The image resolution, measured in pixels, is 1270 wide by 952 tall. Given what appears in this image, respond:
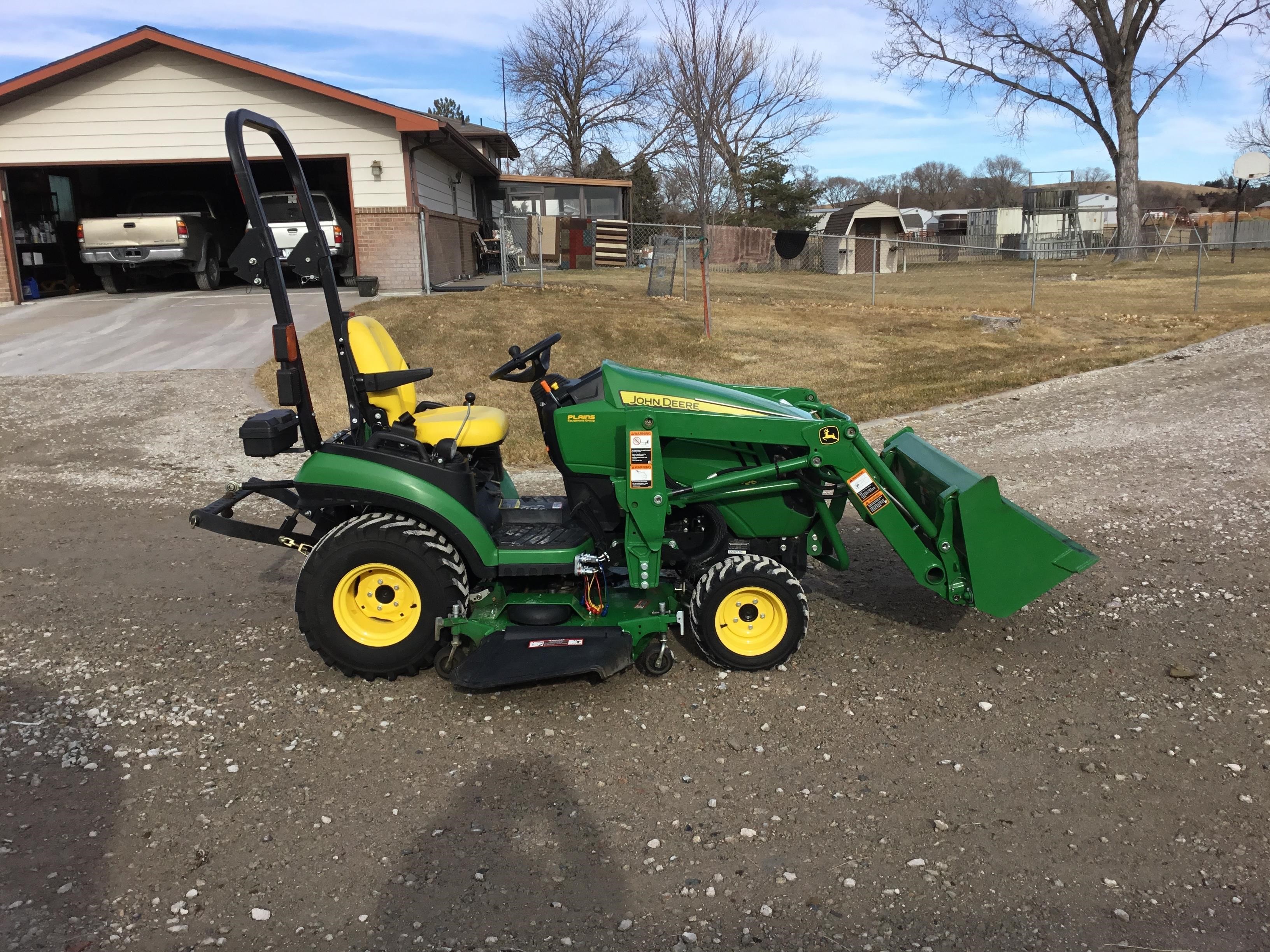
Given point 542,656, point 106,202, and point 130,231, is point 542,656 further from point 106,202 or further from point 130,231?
point 106,202

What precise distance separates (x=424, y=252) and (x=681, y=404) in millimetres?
14677

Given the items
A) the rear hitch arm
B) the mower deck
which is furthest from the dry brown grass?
the mower deck

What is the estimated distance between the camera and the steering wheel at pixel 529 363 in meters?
4.50

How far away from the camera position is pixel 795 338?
50.4 ft

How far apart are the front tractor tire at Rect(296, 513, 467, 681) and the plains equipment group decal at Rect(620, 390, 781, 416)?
3.39 feet

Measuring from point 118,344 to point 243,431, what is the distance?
34.7 feet

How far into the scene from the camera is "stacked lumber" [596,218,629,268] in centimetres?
3148

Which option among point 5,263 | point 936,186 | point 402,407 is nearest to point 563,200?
point 5,263

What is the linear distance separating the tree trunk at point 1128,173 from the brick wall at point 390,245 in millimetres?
27272

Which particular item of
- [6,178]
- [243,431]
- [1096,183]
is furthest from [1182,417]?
[1096,183]

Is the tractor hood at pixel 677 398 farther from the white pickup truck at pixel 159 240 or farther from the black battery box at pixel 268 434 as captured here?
the white pickup truck at pixel 159 240

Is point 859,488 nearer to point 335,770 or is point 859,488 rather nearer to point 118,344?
point 335,770

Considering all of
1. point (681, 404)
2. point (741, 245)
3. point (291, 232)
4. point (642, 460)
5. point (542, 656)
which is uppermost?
point (741, 245)

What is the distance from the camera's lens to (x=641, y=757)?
3619mm
